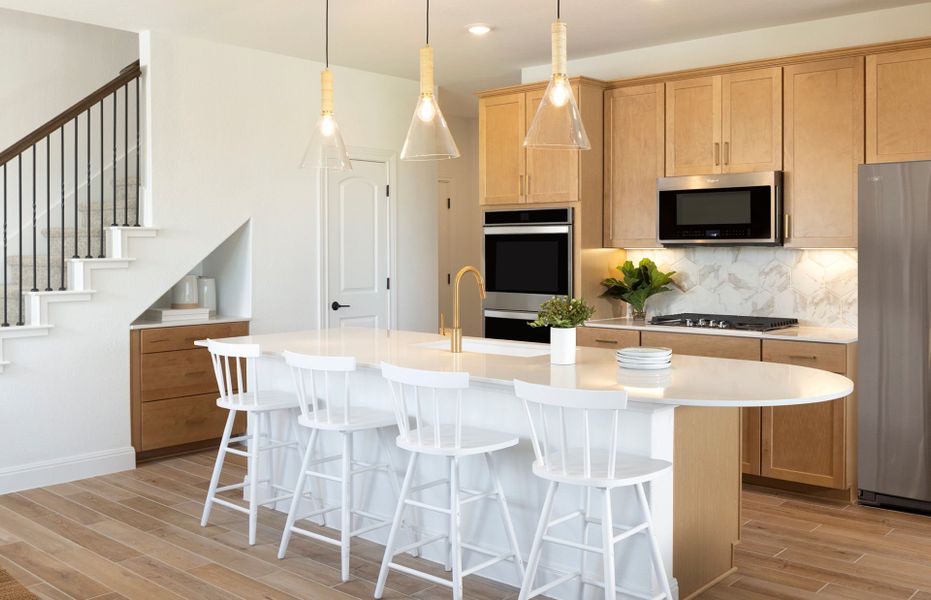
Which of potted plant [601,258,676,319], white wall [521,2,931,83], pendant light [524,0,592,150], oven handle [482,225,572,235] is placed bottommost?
potted plant [601,258,676,319]

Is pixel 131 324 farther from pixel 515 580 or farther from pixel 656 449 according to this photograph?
pixel 656 449

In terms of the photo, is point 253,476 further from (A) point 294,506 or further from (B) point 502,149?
(B) point 502,149

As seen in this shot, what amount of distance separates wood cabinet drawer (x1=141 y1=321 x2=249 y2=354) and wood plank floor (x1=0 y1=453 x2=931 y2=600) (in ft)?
3.21

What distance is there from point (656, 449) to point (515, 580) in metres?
0.83

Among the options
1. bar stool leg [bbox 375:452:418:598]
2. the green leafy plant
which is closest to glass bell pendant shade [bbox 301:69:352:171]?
the green leafy plant

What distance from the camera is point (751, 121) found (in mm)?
5062

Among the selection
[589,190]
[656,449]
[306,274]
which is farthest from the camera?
[306,274]

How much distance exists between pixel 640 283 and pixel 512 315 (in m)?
0.88

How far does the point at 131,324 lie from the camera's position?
17.6 ft

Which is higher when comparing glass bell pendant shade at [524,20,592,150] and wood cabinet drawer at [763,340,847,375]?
glass bell pendant shade at [524,20,592,150]

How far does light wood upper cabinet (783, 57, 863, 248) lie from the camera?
15.4ft

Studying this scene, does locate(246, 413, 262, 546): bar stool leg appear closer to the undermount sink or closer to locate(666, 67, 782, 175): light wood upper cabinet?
the undermount sink

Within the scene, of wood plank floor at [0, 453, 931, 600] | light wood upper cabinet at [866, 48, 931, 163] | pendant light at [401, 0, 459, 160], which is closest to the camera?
wood plank floor at [0, 453, 931, 600]

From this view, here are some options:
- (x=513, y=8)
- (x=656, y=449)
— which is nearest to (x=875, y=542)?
(x=656, y=449)
